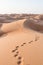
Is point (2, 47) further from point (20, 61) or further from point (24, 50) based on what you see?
point (20, 61)

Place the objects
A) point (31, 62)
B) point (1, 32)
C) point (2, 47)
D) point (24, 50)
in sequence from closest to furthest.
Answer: point (31, 62), point (24, 50), point (2, 47), point (1, 32)

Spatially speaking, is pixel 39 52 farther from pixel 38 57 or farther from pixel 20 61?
pixel 20 61

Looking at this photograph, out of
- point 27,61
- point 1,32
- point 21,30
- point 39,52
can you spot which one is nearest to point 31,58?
point 27,61

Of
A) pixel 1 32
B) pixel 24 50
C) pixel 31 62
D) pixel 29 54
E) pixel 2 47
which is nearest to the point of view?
pixel 31 62

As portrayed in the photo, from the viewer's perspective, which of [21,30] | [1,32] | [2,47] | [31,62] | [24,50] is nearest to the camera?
[31,62]

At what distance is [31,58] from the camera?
2883mm

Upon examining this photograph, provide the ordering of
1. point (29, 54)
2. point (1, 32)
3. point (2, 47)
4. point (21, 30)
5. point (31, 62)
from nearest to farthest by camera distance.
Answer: point (31, 62)
point (29, 54)
point (2, 47)
point (21, 30)
point (1, 32)

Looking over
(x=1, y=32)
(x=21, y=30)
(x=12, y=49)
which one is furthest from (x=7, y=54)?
(x=1, y=32)

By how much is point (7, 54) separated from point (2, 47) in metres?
0.50

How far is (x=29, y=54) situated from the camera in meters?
3.08

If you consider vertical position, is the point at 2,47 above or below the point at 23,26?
above

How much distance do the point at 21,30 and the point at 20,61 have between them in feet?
11.6

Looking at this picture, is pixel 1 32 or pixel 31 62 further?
pixel 1 32

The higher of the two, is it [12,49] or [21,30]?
[12,49]
